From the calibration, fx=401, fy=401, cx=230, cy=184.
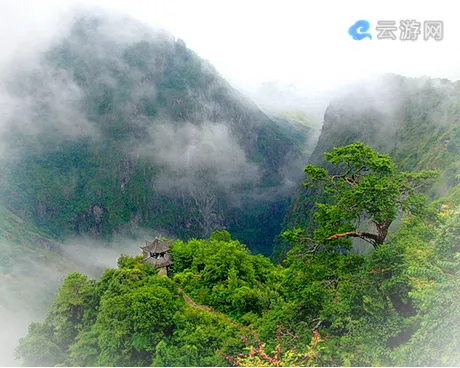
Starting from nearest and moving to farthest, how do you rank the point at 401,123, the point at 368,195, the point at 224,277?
the point at 368,195
the point at 224,277
the point at 401,123

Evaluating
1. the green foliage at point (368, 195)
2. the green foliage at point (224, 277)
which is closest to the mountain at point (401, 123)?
the green foliage at point (224, 277)

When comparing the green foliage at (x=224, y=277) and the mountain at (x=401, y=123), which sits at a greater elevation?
the mountain at (x=401, y=123)

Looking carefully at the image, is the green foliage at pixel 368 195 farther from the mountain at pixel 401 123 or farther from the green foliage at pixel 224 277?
the mountain at pixel 401 123

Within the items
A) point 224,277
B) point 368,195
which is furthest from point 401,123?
point 368,195

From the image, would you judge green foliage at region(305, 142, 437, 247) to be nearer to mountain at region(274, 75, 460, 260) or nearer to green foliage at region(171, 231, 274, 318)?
green foliage at region(171, 231, 274, 318)

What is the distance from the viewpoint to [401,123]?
11406 centimetres

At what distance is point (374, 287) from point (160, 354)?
15.5 m

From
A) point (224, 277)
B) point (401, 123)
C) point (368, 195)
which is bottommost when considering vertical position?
point (368, 195)

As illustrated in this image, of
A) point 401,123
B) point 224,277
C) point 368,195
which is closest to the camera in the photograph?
point 368,195

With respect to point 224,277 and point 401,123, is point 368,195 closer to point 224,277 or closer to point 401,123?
point 224,277

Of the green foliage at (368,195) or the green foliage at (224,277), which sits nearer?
the green foliage at (368,195)

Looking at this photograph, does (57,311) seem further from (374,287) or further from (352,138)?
(352,138)

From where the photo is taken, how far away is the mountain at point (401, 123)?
87062mm

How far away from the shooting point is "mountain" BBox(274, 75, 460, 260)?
87.1 meters
